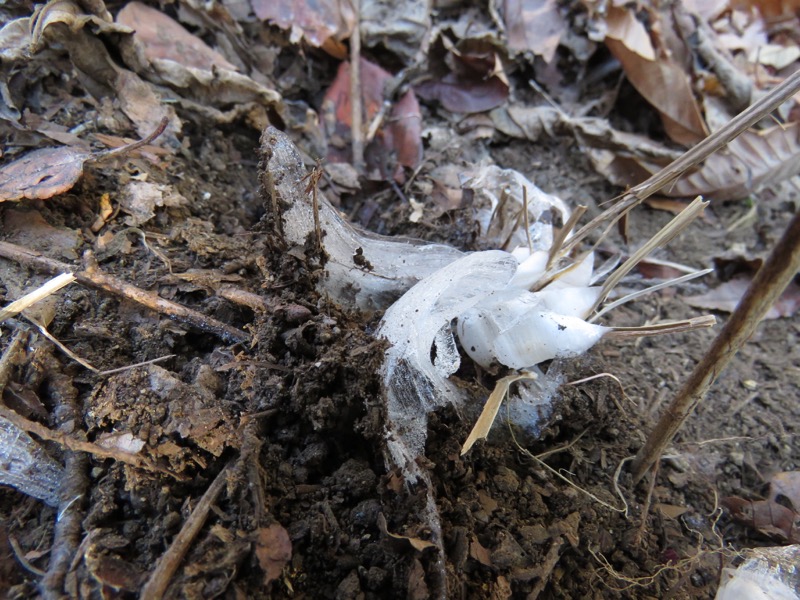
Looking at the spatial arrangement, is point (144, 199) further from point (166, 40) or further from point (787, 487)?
point (787, 487)

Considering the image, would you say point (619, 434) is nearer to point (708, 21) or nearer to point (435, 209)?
point (435, 209)

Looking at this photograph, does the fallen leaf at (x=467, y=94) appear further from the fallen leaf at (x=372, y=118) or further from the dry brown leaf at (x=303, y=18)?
the dry brown leaf at (x=303, y=18)

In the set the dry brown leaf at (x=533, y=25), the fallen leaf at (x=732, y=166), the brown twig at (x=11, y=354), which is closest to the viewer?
the brown twig at (x=11, y=354)

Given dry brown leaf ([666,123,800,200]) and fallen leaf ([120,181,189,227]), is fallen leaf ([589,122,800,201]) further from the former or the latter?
fallen leaf ([120,181,189,227])

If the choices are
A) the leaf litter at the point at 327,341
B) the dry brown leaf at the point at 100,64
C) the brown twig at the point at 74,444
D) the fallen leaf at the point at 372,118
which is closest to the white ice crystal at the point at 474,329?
the leaf litter at the point at 327,341

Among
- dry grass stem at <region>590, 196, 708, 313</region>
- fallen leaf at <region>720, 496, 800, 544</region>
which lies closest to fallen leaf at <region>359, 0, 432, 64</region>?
dry grass stem at <region>590, 196, 708, 313</region>

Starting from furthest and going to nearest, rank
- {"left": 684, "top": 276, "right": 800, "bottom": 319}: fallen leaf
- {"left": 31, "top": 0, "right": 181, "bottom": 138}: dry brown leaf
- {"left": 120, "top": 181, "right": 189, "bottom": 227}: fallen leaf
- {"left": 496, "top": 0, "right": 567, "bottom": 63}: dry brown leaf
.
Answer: {"left": 496, "top": 0, "right": 567, "bottom": 63}: dry brown leaf
{"left": 684, "top": 276, "right": 800, "bottom": 319}: fallen leaf
{"left": 31, "top": 0, "right": 181, "bottom": 138}: dry brown leaf
{"left": 120, "top": 181, "right": 189, "bottom": 227}: fallen leaf

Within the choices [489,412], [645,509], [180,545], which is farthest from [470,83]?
[180,545]

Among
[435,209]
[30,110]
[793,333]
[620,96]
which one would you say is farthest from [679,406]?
[30,110]
